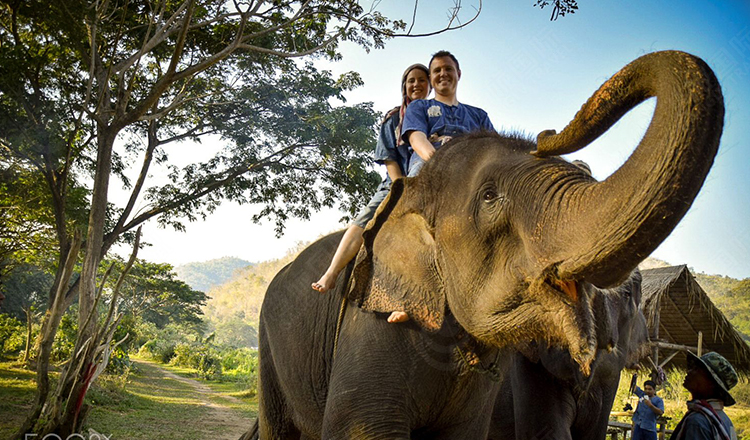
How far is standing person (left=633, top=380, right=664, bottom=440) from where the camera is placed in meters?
8.57

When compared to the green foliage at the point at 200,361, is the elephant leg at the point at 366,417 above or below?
above

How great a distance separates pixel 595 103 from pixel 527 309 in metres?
0.67

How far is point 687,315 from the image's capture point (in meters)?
13.9

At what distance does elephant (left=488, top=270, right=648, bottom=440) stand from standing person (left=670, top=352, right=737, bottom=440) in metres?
0.48

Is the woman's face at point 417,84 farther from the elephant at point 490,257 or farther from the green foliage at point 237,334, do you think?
the green foliage at point 237,334

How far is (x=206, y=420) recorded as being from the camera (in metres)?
13.3

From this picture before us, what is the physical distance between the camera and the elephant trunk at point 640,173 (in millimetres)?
1302

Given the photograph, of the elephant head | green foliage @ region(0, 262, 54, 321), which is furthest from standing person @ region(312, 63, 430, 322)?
green foliage @ region(0, 262, 54, 321)

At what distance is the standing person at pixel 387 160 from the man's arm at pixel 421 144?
0.27 m

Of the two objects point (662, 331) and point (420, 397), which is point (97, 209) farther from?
point (662, 331)

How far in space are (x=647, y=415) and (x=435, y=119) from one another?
7.78 metres

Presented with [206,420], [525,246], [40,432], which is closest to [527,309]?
[525,246]

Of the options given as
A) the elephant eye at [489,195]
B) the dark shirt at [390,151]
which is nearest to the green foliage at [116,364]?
the dark shirt at [390,151]

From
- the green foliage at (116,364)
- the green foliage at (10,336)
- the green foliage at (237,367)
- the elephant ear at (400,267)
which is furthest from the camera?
the green foliage at (237,367)
